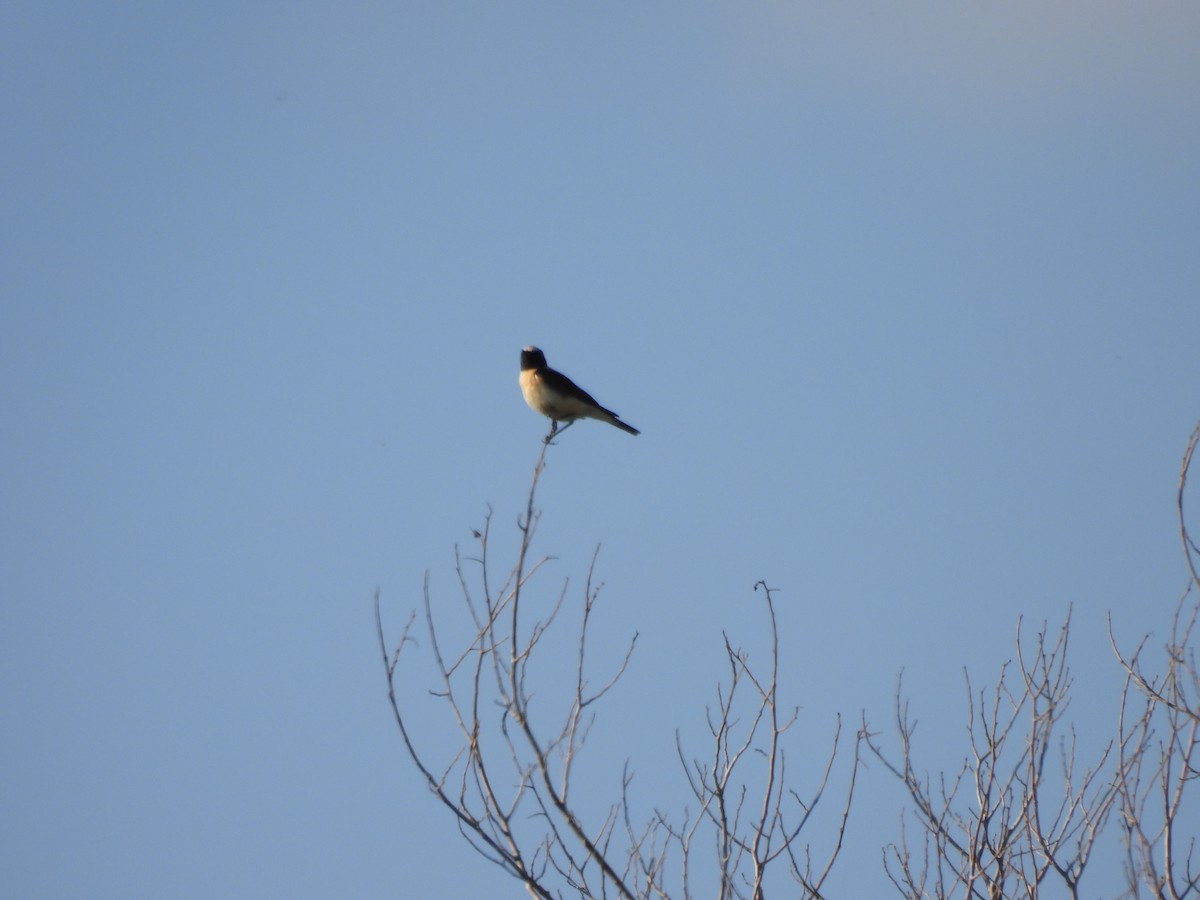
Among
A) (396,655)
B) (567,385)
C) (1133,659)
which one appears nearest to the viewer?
(396,655)

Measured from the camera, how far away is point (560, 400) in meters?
9.87

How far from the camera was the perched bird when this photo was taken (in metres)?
9.88

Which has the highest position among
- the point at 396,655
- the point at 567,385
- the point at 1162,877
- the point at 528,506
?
the point at 567,385

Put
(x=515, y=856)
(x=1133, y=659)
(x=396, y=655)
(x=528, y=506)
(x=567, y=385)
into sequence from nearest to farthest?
(x=515, y=856) < (x=396, y=655) < (x=528, y=506) < (x=1133, y=659) < (x=567, y=385)

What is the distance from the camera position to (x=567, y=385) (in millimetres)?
9953

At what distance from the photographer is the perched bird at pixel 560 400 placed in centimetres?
988

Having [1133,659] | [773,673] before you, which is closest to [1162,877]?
[1133,659]

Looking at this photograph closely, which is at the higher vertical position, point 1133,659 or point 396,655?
point 1133,659

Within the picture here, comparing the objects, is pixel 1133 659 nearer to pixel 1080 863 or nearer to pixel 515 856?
pixel 1080 863

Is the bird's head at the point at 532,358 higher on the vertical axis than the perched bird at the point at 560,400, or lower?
higher

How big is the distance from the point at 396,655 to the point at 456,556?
1.79 feet

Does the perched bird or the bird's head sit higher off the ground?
the bird's head

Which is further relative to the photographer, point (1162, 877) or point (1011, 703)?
point (1011, 703)

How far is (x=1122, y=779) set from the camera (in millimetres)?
5016
